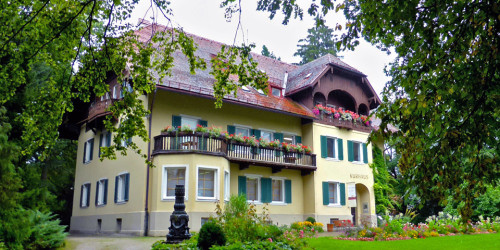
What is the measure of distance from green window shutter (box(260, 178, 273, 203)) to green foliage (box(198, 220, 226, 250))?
12439 millimetres

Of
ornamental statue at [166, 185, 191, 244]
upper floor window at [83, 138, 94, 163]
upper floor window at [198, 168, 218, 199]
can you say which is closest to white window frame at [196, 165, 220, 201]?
upper floor window at [198, 168, 218, 199]

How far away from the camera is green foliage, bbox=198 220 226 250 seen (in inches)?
409

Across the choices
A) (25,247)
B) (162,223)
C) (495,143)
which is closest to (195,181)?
(162,223)

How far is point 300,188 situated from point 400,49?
18.8 metres

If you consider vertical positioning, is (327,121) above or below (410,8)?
above

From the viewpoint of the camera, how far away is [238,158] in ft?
68.3

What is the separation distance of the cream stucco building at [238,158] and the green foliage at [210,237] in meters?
8.32

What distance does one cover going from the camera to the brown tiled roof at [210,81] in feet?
67.5

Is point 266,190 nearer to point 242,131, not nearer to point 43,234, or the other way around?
point 242,131

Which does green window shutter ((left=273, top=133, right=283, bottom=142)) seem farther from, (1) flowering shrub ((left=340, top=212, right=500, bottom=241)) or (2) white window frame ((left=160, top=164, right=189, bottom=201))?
(1) flowering shrub ((left=340, top=212, right=500, bottom=241))

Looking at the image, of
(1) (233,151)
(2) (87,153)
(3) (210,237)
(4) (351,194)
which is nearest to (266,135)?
(1) (233,151)

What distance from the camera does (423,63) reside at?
555 centimetres

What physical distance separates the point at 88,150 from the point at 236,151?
31.9 feet

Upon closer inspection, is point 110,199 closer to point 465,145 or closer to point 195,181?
point 195,181
